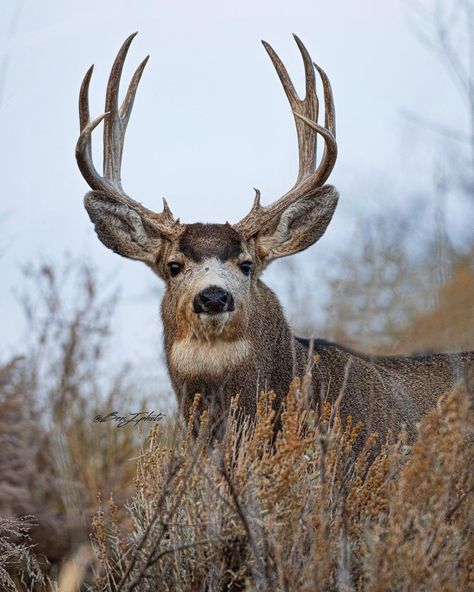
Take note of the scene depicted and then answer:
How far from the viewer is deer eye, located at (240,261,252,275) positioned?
289 inches

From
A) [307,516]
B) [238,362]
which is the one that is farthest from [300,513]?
[238,362]

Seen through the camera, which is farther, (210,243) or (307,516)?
(210,243)

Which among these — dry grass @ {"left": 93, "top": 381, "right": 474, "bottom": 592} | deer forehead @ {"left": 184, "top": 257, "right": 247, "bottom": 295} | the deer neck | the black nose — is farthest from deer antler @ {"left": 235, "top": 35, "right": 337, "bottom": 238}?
dry grass @ {"left": 93, "top": 381, "right": 474, "bottom": 592}

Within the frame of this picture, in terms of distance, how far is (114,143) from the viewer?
818 cm

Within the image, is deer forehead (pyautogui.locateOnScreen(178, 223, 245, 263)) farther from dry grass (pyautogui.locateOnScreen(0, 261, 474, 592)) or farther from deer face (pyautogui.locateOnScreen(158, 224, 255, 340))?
dry grass (pyautogui.locateOnScreen(0, 261, 474, 592))

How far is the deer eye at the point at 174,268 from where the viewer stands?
7.34 metres

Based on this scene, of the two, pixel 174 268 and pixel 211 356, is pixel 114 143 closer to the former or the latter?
pixel 174 268

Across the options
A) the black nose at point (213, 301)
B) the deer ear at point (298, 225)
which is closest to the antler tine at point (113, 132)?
the deer ear at point (298, 225)

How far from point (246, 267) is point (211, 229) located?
36 centimetres

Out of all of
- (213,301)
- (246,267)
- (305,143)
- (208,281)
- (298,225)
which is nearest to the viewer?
(213,301)

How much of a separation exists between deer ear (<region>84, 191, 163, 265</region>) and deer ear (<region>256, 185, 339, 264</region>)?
0.75 metres

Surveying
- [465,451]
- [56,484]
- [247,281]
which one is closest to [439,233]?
[247,281]

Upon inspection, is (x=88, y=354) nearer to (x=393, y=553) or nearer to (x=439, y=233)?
(x=439, y=233)
